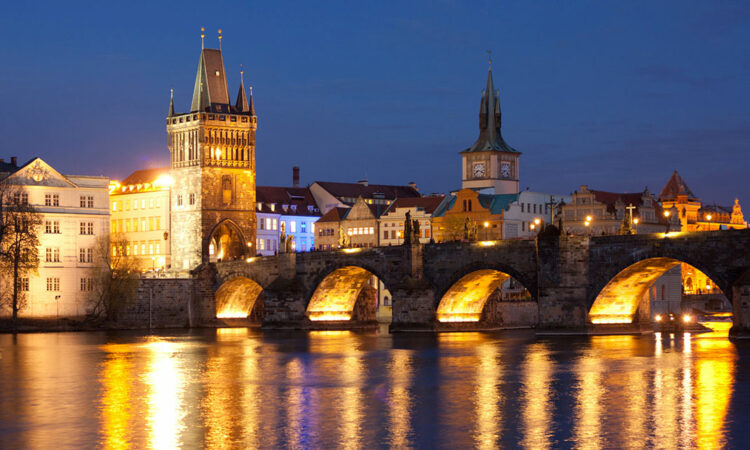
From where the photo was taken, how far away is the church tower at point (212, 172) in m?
109

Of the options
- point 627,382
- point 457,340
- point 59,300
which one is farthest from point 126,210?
point 627,382

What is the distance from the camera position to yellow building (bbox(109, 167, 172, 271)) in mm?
113000

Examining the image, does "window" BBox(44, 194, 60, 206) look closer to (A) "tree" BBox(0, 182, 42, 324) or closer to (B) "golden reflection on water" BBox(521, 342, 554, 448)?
(A) "tree" BBox(0, 182, 42, 324)

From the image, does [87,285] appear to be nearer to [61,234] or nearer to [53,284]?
[53,284]

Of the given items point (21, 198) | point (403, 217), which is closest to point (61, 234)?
point (21, 198)

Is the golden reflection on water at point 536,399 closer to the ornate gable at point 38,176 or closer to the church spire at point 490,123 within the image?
the ornate gable at point 38,176

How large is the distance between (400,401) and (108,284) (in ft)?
196

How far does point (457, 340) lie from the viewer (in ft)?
234

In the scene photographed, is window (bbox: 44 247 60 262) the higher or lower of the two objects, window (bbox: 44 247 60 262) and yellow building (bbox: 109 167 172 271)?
the lower

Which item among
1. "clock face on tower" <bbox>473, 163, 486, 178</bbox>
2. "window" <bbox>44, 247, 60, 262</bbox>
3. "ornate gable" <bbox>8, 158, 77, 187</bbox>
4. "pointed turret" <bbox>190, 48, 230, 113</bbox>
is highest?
"pointed turret" <bbox>190, 48, 230, 113</bbox>

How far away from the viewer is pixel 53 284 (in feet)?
310

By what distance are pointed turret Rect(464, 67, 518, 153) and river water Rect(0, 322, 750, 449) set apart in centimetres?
7419

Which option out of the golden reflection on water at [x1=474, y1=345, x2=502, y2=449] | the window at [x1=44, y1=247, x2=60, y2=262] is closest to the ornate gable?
the window at [x1=44, y1=247, x2=60, y2=262]

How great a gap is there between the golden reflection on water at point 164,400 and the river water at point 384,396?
6 cm
